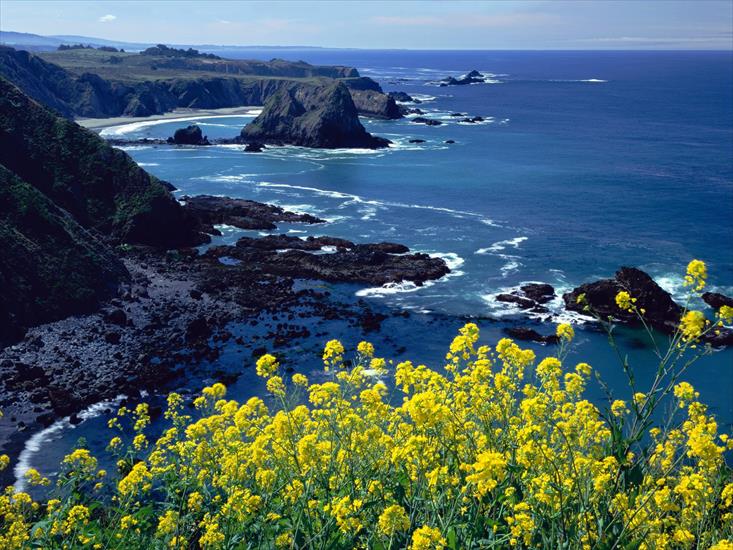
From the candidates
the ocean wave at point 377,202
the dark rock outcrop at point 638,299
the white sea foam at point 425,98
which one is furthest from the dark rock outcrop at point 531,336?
the white sea foam at point 425,98

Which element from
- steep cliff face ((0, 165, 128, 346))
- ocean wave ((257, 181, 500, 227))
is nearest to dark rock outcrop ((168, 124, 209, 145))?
ocean wave ((257, 181, 500, 227))

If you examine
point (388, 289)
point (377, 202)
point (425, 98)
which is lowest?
point (388, 289)

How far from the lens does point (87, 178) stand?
60.4m

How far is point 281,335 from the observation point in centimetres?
4125

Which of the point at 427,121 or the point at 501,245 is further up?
the point at 427,121

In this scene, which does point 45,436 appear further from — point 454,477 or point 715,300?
point 715,300

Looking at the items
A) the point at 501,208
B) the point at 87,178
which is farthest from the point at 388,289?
the point at 87,178

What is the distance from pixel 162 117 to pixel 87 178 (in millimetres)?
99955

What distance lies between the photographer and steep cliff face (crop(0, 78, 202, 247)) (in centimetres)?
5791

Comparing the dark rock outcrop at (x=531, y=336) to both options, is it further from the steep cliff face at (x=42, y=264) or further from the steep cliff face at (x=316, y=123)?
the steep cliff face at (x=316, y=123)

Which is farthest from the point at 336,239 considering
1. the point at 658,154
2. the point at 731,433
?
the point at 658,154

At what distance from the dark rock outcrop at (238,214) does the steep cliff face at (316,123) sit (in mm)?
44497

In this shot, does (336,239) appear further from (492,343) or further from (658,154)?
(658,154)

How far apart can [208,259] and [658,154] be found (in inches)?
3043
